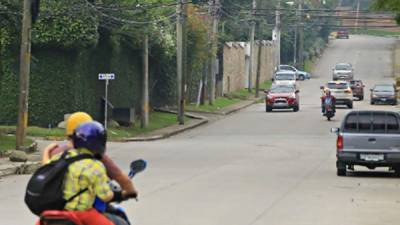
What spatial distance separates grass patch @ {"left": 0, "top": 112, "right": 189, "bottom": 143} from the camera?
40.7 m

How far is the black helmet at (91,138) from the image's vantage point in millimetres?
8211

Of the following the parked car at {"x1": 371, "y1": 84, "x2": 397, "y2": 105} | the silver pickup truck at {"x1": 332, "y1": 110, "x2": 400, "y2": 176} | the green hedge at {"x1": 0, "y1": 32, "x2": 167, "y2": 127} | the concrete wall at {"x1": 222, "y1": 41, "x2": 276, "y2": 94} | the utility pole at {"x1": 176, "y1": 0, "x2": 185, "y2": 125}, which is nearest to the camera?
the silver pickup truck at {"x1": 332, "y1": 110, "x2": 400, "y2": 176}

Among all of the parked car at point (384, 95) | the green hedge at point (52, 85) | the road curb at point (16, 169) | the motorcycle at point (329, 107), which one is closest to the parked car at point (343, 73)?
the parked car at point (384, 95)

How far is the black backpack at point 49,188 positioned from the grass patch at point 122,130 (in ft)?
100

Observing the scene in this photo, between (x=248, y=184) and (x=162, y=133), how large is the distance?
2281cm

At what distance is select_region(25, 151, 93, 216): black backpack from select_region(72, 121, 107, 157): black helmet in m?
0.19

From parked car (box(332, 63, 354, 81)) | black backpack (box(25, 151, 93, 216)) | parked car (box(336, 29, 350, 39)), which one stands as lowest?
parked car (box(332, 63, 354, 81))

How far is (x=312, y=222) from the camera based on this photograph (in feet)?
52.0

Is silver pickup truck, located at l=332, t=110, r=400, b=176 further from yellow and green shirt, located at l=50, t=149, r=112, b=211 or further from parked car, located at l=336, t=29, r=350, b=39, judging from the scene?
parked car, located at l=336, t=29, r=350, b=39

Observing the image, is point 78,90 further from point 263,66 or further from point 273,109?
point 263,66

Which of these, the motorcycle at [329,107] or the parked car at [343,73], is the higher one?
the parked car at [343,73]

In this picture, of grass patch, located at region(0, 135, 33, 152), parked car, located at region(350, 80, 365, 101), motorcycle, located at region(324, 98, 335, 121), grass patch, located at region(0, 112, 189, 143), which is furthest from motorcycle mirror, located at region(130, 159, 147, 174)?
parked car, located at region(350, 80, 365, 101)

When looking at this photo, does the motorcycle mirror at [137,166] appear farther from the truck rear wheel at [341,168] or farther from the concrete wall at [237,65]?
the concrete wall at [237,65]

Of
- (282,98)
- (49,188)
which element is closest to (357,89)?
(282,98)
